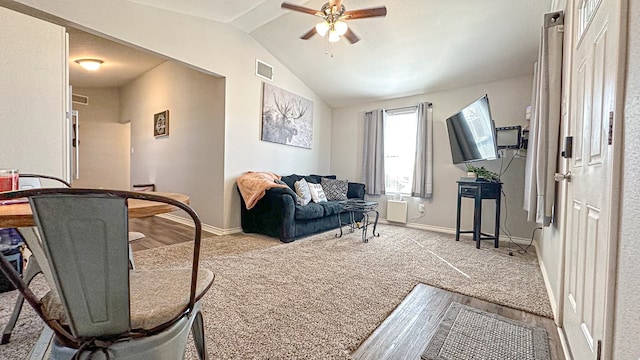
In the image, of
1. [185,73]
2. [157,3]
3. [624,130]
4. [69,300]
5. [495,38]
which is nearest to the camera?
[69,300]

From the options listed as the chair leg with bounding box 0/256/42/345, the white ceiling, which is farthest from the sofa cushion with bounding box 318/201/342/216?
the chair leg with bounding box 0/256/42/345

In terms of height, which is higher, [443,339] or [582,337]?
[582,337]

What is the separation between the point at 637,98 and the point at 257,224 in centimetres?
368

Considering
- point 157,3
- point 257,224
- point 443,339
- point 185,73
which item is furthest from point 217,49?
point 443,339

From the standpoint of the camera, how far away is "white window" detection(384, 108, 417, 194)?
16.0ft

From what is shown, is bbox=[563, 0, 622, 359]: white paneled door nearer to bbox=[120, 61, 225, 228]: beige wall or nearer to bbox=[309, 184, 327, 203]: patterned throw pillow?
bbox=[309, 184, 327, 203]: patterned throw pillow

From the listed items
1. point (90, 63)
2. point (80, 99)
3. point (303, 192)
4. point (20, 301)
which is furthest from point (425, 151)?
point (80, 99)

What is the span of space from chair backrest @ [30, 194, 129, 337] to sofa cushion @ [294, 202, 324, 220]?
9.45 ft

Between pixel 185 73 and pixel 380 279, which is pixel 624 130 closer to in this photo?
pixel 380 279

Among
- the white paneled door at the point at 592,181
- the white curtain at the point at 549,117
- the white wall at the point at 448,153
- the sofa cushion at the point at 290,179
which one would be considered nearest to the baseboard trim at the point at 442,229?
the white wall at the point at 448,153

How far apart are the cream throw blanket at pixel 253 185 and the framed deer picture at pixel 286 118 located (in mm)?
719

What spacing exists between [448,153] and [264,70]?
320cm

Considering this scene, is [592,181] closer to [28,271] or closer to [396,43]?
[28,271]

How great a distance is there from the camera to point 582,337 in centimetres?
Result: 122
